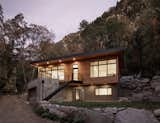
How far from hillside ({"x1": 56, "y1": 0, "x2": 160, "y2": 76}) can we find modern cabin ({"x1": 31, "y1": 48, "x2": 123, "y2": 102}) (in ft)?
5.68

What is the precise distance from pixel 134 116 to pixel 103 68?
10863mm

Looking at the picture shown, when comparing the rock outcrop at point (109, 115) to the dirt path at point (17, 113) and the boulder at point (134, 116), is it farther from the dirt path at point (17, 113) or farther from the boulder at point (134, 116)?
the dirt path at point (17, 113)

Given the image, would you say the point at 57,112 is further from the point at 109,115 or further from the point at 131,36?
the point at 131,36

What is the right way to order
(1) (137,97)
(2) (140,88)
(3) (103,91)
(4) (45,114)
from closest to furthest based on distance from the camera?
(4) (45,114)
(1) (137,97)
(2) (140,88)
(3) (103,91)

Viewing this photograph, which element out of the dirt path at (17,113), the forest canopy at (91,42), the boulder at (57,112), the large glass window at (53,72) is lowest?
the dirt path at (17,113)

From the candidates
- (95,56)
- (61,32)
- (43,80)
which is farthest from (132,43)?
(61,32)

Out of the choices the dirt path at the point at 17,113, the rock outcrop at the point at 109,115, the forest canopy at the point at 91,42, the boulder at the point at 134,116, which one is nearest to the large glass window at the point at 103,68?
the forest canopy at the point at 91,42

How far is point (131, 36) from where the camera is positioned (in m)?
25.4

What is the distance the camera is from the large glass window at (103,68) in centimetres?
2402

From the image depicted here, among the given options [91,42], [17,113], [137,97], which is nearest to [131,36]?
[137,97]

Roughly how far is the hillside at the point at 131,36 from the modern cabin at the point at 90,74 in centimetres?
173

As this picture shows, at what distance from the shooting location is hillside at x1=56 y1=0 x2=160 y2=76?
Answer: 19.5 metres

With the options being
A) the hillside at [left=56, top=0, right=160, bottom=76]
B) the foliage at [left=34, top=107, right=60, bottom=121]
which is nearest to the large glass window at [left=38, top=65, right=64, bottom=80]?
the hillside at [left=56, top=0, right=160, bottom=76]

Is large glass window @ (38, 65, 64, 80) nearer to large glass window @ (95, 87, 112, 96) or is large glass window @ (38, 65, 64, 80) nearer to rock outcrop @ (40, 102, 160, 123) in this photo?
large glass window @ (95, 87, 112, 96)
